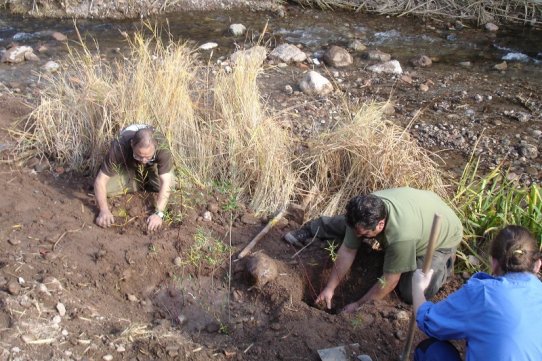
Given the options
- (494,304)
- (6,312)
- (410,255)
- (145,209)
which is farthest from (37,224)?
(494,304)

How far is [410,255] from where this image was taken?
3930 mm

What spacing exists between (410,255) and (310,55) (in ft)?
15.3

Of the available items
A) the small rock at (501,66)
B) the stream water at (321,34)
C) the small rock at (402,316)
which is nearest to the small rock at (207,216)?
the small rock at (402,316)

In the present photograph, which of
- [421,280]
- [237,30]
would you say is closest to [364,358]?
[421,280]

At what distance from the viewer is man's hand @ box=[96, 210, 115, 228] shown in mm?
4555

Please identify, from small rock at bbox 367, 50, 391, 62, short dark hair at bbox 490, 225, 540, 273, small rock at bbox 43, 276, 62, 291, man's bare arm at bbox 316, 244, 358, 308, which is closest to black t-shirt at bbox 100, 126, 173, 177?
small rock at bbox 43, 276, 62, 291

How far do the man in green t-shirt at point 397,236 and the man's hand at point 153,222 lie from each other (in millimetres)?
1251

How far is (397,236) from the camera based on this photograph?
387cm

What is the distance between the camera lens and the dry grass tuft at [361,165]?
16.2 feet

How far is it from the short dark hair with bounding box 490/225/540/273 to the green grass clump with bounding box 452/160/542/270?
1.66 metres

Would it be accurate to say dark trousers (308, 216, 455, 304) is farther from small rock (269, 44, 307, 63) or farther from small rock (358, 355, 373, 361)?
small rock (269, 44, 307, 63)

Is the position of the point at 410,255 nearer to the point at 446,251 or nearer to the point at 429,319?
the point at 446,251

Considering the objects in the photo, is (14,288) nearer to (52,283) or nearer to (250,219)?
(52,283)

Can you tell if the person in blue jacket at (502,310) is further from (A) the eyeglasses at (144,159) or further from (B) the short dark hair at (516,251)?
(A) the eyeglasses at (144,159)
